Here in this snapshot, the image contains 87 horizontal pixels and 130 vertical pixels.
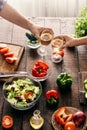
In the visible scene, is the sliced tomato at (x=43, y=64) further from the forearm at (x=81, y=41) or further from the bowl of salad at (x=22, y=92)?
the forearm at (x=81, y=41)

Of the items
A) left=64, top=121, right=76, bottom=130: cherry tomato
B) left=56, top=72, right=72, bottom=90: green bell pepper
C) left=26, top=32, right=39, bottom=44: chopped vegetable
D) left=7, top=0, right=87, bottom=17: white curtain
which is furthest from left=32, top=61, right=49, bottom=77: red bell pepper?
left=7, top=0, right=87, bottom=17: white curtain

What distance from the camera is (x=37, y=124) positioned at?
2.01 meters

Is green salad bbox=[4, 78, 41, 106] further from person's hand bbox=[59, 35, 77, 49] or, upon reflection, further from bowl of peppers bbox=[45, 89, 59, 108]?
person's hand bbox=[59, 35, 77, 49]

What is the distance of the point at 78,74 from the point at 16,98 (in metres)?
0.50

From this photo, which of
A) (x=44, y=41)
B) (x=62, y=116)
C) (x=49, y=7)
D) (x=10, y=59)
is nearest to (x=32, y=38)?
(x=44, y=41)

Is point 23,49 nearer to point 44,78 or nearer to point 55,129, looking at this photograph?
point 44,78

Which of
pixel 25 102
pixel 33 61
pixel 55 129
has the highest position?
pixel 33 61

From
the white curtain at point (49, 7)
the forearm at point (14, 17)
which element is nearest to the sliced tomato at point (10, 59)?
the forearm at point (14, 17)

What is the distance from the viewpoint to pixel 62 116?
6.68 feet

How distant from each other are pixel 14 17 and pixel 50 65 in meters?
0.51

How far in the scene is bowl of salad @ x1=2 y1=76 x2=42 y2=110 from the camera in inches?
81.7

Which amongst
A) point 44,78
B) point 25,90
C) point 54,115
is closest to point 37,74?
point 44,78

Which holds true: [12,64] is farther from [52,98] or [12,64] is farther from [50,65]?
[52,98]

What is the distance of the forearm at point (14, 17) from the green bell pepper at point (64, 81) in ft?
1.74
